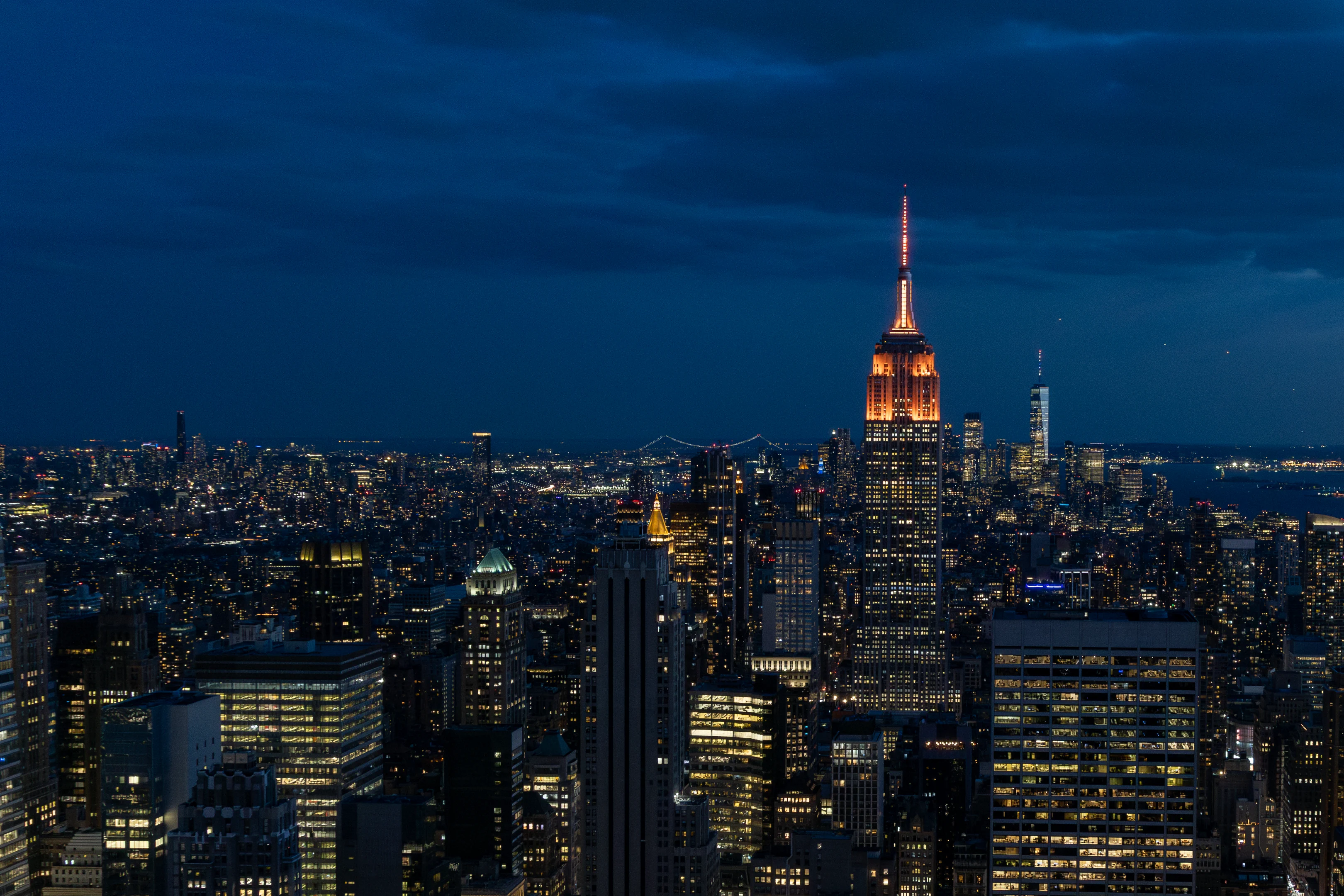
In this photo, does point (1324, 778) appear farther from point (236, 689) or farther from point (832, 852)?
point (236, 689)

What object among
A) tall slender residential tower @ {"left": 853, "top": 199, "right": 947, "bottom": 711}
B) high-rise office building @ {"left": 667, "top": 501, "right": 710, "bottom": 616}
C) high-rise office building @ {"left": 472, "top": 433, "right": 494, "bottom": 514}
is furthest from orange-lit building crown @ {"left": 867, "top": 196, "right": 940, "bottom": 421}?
high-rise office building @ {"left": 472, "top": 433, "right": 494, "bottom": 514}

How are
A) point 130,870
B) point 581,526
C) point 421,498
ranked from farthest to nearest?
point 581,526
point 421,498
point 130,870

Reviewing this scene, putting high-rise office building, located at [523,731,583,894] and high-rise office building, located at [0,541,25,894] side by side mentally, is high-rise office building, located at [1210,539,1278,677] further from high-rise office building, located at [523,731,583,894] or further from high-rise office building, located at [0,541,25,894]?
high-rise office building, located at [0,541,25,894]

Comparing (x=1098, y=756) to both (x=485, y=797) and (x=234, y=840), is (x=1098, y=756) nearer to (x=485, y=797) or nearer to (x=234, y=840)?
(x=485, y=797)

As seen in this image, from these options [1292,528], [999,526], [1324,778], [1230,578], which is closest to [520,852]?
[1324,778]

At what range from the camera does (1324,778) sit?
62625 millimetres

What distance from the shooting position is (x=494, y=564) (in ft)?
225

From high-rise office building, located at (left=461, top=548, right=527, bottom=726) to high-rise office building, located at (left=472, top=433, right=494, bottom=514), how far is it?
4629 mm

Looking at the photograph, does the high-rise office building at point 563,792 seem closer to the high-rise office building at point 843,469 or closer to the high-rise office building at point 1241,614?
the high-rise office building at point 1241,614

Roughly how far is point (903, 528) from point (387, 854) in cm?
6912

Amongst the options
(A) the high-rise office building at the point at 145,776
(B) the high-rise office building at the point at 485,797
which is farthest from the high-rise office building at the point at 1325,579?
(A) the high-rise office building at the point at 145,776

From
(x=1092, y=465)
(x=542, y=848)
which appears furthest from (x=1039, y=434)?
(x=542, y=848)

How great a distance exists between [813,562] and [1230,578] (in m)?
25.3

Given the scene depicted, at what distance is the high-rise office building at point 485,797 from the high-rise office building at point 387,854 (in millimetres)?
5282
